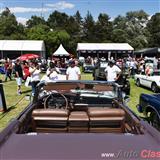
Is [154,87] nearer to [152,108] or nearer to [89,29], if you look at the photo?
[152,108]

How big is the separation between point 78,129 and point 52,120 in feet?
1.14

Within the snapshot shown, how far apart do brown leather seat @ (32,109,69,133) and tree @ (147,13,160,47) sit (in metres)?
96.9

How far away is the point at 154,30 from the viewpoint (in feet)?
358

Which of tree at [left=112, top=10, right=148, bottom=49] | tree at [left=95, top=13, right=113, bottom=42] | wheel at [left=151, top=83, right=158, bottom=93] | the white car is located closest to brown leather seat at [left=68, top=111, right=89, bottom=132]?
the white car

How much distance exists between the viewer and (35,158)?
10.2ft

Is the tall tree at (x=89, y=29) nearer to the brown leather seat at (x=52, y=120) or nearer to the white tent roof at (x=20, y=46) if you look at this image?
the white tent roof at (x=20, y=46)

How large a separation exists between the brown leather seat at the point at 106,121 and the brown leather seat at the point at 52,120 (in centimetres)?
33

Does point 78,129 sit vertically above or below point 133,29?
below

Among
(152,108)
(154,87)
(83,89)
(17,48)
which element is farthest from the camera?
(17,48)

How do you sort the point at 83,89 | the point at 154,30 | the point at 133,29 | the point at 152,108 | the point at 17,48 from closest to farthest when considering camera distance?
the point at 83,89
the point at 152,108
the point at 17,48
the point at 133,29
the point at 154,30

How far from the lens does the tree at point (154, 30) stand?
10125 cm

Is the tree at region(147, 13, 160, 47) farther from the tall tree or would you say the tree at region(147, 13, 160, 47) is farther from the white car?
the white car

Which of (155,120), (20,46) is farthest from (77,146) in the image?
(20,46)

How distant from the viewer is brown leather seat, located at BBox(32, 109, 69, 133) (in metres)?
4.68
